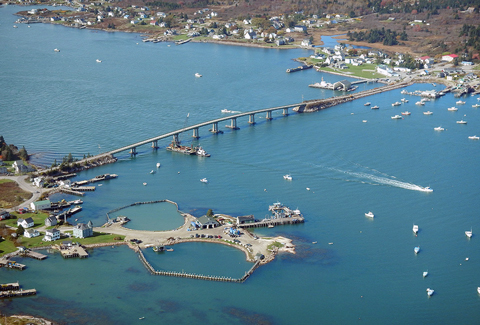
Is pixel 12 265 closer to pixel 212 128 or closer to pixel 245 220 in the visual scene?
pixel 245 220

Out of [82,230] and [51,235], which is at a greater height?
[82,230]

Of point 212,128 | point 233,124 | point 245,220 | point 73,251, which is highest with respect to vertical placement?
point 233,124

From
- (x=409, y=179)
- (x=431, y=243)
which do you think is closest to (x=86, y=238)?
(x=431, y=243)

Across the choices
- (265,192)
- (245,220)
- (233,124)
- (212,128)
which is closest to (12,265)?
(245,220)

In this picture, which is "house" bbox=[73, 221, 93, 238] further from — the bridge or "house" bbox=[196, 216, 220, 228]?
the bridge

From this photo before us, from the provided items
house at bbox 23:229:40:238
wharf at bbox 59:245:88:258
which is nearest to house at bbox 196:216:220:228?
wharf at bbox 59:245:88:258

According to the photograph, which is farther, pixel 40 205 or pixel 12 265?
pixel 40 205

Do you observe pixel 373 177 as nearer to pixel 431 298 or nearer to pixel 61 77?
pixel 431 298
